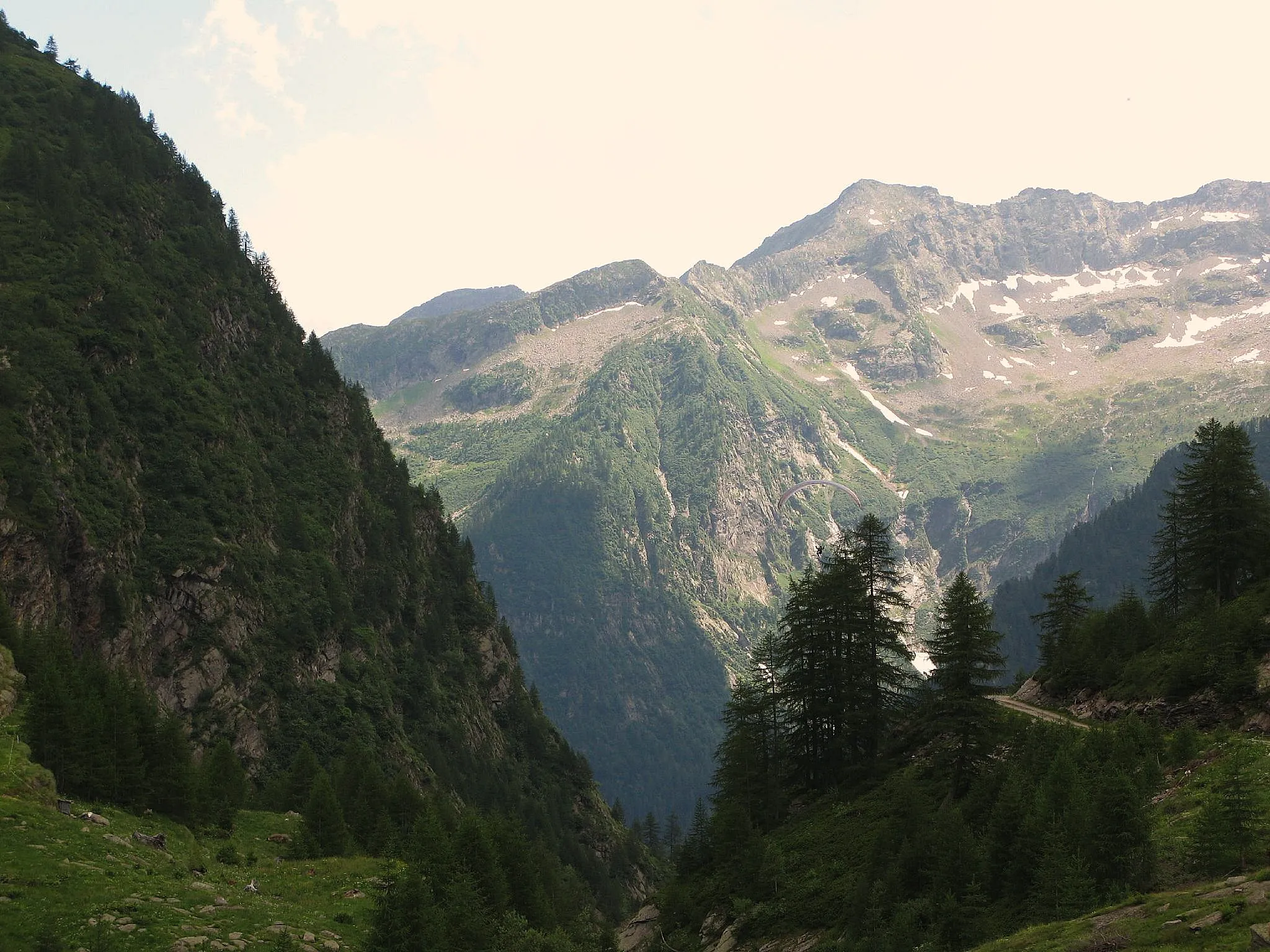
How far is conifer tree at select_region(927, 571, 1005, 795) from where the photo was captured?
48.6 meters

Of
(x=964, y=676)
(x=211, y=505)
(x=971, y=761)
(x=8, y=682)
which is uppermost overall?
(x=211, y=505)

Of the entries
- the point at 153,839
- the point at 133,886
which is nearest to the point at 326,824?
the point at 153,839

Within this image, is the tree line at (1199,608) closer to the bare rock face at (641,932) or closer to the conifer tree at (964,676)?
the conifer tree at (964,676)

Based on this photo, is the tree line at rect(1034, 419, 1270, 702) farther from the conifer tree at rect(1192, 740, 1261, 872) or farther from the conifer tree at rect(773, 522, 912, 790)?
the conifer tree at rect(1192, 740, 1261, 872)

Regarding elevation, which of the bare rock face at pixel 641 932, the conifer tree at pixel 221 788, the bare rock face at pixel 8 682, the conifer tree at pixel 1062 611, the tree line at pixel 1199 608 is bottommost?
the bare rock face at pixel 641 932

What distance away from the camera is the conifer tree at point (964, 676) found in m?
48.6

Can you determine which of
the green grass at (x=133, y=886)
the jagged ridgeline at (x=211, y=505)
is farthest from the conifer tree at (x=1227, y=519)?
the green grass at (x=133, y=886)

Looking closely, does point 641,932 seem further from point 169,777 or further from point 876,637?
point 169,777

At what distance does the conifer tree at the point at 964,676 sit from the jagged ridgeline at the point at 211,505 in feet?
141

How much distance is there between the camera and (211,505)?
374 feet

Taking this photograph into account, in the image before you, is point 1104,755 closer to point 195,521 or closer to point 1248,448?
point 1248,448

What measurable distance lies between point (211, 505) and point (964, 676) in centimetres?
9074

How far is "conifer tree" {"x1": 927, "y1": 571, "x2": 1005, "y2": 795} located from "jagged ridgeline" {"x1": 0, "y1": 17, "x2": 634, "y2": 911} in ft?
141

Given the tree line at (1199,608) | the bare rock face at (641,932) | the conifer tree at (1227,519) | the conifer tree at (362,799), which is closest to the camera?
the tree line at (1199,608)
